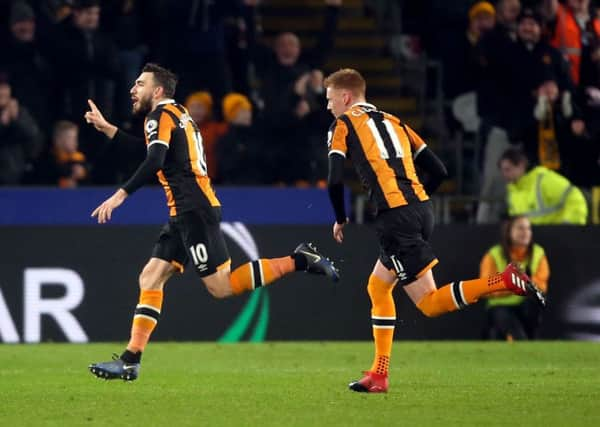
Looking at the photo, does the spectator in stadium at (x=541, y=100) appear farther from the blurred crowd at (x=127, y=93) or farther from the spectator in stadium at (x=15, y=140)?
the spectator in stadium at (x=15, y=140)

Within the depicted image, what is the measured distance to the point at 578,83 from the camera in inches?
768

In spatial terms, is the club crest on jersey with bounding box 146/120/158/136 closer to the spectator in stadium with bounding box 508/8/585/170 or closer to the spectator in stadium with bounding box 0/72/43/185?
the spectator in stadium with bounding box 0/72/43/185

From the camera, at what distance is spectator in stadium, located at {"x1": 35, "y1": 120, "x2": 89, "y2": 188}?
16875 millimetres

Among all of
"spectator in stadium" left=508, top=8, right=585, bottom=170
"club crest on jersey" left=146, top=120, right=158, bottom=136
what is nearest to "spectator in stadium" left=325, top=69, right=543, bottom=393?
"club crest on jersey" left=146, top=120, right=158, bottom=136

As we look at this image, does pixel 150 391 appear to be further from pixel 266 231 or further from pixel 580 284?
pixel 580 284

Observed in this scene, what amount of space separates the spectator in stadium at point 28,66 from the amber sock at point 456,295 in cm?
800

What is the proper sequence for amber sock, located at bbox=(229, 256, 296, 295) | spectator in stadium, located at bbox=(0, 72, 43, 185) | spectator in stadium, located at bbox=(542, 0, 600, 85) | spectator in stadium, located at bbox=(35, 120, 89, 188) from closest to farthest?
1. amber sock, located at bbox=(229, 256, 296, 295)
2. spectator in stadium, located at bbox=(0, 72, 43, 185)
3. spectator in stadium, located at bbox=(35, 120, 89, 188)
4. spectator in stadium, located at bbox=(542, 0, 600, 85)

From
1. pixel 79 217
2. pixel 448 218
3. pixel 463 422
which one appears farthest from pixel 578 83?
pixel 463 422

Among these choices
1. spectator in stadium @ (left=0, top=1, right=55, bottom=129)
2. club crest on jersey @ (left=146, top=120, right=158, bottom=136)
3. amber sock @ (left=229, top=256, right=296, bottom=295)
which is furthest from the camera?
spectator in stadium @ (left=0, top=1, right=55, bottom=129)

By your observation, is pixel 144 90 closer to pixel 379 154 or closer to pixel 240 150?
pixel 379 154

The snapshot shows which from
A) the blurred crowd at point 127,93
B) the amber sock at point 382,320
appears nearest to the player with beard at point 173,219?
the amber sock at point 382,320

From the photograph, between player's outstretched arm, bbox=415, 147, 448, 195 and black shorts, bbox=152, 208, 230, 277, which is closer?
player's outstretched arm, bbox=415, 147, 448, 195

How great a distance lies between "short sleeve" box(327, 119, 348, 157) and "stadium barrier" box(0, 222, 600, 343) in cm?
579

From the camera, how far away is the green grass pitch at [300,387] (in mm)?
9250
